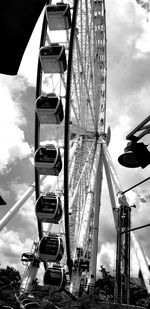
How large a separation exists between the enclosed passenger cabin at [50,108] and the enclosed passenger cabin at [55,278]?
24.1 ft

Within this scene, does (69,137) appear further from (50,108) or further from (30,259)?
(30,259)

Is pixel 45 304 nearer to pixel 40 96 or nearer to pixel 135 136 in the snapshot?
pixel 135 136

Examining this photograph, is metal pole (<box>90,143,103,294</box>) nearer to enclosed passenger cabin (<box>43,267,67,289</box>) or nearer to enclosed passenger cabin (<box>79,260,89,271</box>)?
enclosed passenger cabin (<box>79,260,89,271</box>)

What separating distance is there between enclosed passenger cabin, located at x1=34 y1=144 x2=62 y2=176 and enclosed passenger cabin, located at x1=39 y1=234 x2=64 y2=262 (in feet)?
10.7

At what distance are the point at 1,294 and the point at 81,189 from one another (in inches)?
608

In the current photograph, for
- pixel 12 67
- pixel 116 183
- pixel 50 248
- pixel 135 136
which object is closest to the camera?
pixel 135 136

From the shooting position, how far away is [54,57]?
15.6 m

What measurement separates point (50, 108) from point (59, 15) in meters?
4.42

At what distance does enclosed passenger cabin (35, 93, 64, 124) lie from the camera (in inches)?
616

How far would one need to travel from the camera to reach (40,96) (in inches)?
639

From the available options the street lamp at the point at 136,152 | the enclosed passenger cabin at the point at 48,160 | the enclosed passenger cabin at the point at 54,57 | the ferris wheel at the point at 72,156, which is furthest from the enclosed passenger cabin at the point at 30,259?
the street lamp at the point at 136,152

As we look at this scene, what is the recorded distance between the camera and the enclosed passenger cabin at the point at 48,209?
16.2 m

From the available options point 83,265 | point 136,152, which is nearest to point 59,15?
point 136,152

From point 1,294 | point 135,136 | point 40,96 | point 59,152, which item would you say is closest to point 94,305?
point 1,294
